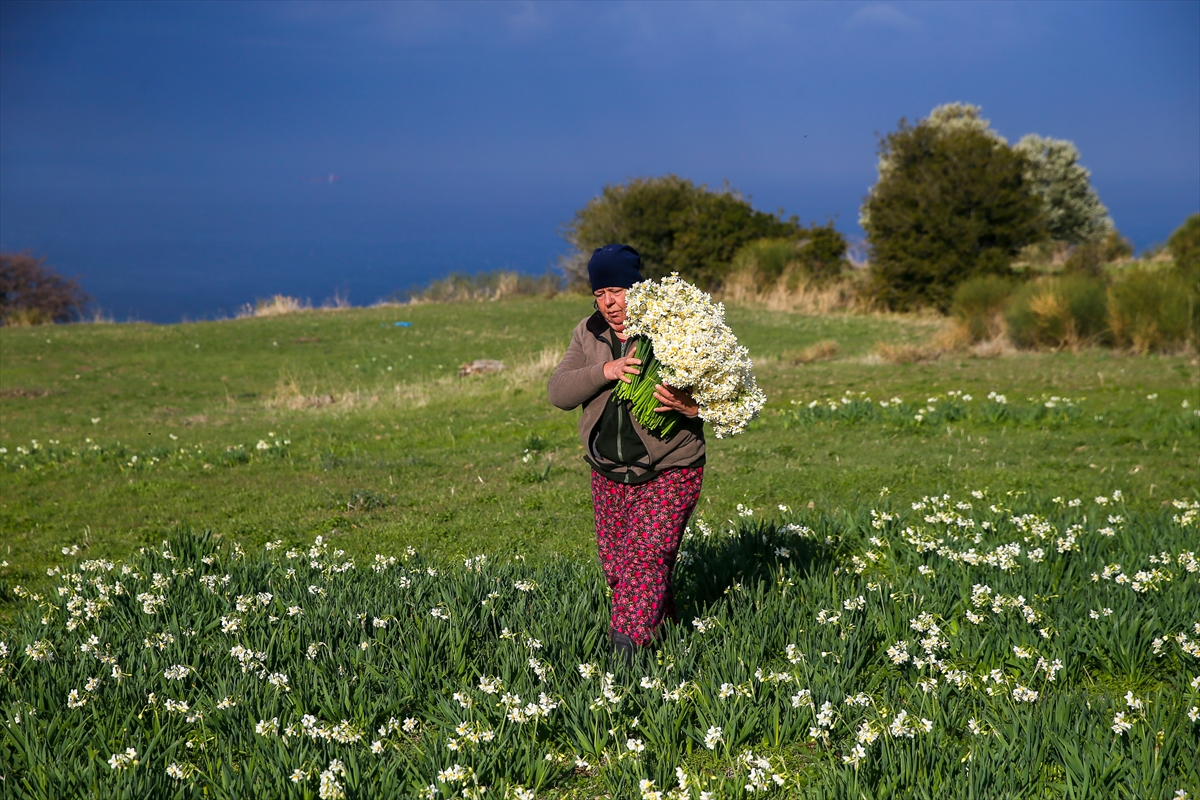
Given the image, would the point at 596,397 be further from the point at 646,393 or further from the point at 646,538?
the point at 646,538

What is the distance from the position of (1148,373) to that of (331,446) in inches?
473

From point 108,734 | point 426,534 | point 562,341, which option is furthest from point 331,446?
point 562,341

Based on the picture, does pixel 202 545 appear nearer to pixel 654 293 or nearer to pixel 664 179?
pixel 654 293

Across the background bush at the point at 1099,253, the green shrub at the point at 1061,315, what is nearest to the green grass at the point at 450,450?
the green shrub at the point at 1061,315

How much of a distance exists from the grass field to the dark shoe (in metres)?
0.11

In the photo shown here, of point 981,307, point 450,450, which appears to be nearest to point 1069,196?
point 981,307

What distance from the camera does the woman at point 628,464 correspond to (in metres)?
4.20

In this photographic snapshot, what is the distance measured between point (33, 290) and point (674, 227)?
2525 centimetres

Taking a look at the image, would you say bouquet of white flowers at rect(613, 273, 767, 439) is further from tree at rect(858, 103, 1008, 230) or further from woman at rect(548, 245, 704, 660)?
tree at rect(858, 103, 1008, 230)

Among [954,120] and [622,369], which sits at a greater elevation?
[954,120]

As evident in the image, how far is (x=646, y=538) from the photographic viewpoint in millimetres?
4297

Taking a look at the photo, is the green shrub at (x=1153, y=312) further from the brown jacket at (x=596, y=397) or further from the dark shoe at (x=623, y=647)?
the dark shoe at (x=623, y=647)

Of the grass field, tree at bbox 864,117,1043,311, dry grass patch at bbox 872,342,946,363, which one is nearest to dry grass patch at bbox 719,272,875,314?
tree at bbox 864,117,1043,311

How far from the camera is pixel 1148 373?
14148 mm
